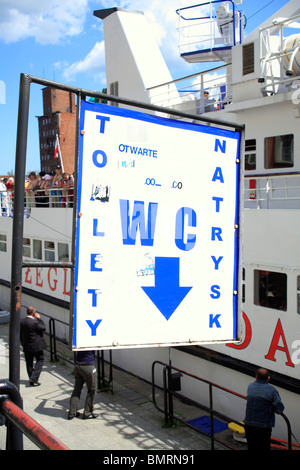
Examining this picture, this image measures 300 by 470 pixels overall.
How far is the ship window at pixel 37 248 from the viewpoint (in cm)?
1368

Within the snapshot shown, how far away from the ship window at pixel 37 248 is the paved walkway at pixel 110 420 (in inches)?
166

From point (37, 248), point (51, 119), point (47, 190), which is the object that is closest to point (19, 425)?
point (47, 190)

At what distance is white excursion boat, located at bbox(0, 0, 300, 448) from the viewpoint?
712 centimetres

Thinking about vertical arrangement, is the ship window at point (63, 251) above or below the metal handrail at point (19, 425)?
above

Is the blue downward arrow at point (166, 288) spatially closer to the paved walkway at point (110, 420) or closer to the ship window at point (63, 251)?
the paved walkway at point (110, 420)

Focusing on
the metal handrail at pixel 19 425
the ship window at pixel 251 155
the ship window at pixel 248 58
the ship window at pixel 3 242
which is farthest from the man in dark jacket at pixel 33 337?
the ship window at pixel 3 242

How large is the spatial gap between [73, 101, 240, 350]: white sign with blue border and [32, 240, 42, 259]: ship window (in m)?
10.8

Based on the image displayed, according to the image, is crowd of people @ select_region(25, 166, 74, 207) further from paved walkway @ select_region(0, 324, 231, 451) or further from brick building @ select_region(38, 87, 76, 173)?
brick building @ select_region(38, 87, 76, 173)

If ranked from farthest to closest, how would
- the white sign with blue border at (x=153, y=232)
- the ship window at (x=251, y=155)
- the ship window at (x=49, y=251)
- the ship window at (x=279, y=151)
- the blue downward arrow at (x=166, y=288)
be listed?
the ship window at (x=49, y=251), the ship window at (x=251, y=155), the ship window at (x=279, y=151), the blue downward arrow at (x=166, y=288), the white sign with blue border at (x=153, y=232)

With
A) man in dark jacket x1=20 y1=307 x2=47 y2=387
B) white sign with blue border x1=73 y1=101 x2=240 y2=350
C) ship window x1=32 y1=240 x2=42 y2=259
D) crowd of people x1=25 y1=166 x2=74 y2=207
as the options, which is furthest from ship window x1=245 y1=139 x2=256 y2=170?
ship window x1=32 y1=240 x2=42 y2=259

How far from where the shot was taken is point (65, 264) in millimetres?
2787

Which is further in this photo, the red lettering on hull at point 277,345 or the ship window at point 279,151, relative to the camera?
the ship window at point 279,151

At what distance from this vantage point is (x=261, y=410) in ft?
18.4

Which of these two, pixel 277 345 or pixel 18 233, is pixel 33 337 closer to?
pixel 277 345
